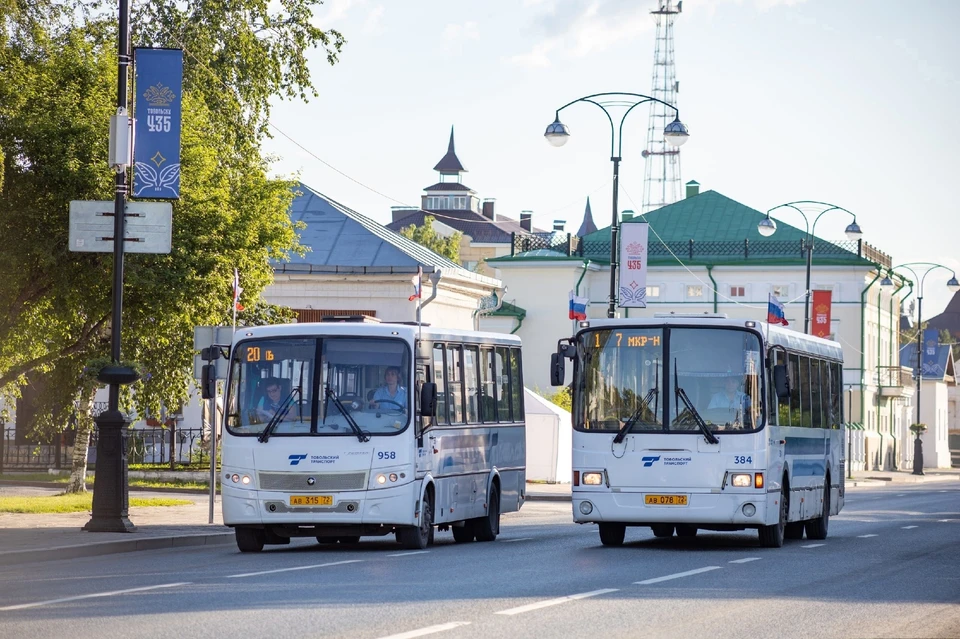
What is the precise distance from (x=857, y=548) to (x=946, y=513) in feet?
50.3

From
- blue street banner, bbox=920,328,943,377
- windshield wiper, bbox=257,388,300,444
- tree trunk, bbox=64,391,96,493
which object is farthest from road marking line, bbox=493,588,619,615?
blue street banner, bbox=920,328,943,377

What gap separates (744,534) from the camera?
84.9 ft

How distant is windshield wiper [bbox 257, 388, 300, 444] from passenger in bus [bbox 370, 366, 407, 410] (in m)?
0.98

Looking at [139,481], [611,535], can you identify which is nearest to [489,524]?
[611,535]

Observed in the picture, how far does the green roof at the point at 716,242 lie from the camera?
273 feet

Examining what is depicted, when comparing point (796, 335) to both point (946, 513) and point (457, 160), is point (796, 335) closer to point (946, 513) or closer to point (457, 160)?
point (946, 513)

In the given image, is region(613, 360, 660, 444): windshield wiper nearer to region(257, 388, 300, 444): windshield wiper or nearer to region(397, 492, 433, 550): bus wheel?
region(397, 492, 433, 550): bus wheel

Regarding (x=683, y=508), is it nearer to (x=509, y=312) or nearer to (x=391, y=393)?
(x=391, y=393)

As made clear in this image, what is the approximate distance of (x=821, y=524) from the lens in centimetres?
2519

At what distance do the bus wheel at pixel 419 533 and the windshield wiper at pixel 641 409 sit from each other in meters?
2.54

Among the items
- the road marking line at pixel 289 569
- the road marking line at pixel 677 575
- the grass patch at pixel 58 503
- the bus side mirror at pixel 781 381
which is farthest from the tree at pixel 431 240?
the road marking line at pixel 677 575

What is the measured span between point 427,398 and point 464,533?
3861 mm

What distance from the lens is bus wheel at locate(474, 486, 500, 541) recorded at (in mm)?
23438

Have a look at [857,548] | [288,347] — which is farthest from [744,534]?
[288,347]
